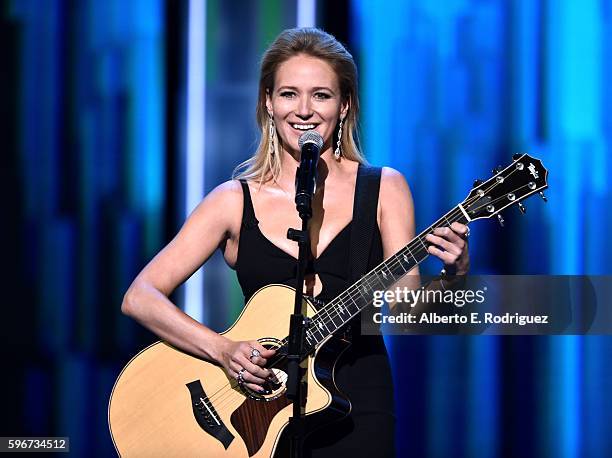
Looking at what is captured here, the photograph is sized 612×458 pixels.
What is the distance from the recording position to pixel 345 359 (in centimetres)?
246

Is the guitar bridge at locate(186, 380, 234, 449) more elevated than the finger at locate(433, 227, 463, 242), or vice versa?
the finger at locate(433, 227, 463, 242)

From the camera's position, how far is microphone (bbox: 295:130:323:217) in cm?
214

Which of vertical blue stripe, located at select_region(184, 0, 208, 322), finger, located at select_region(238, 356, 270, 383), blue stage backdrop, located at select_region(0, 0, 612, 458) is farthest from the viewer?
vertical blue stripe, located at select_region(184, 0, 208, 322)

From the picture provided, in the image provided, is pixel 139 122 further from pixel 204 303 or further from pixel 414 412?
pixel 414 412

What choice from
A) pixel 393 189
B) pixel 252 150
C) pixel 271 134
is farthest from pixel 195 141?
pixel 393 189

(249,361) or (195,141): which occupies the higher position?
(195,141)

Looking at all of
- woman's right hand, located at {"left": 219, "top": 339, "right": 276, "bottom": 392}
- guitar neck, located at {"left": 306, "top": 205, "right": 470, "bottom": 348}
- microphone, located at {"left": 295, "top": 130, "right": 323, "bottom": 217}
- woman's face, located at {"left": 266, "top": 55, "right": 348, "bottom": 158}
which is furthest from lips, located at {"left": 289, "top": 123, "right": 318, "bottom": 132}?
woman's right hand, located at {"left": 219, "top": 339, "right": 276, "bottom": 392}

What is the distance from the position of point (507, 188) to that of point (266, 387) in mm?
795

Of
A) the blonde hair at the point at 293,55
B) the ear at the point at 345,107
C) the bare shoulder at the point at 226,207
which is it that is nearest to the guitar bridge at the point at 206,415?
the bare shoulder at the point at 226,207

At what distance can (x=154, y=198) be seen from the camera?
390 cm

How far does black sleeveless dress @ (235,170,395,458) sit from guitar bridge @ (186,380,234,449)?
A: 0.76 feet

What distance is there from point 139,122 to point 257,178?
1343 millimetres

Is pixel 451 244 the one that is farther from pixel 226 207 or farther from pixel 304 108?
pixel 226 207

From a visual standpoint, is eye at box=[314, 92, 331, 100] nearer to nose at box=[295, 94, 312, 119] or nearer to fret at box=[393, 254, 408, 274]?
nose at box=[295, 94, 312, 119]
